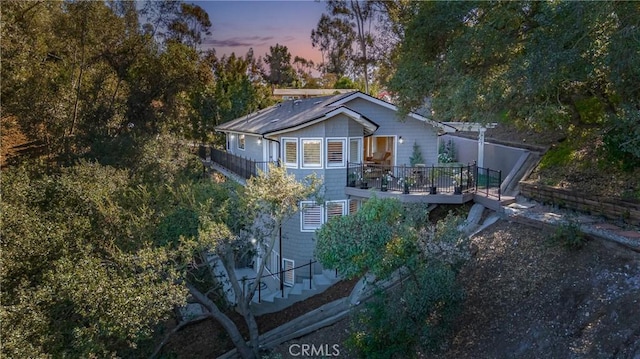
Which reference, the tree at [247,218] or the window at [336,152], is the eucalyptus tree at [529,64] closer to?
the window at [336,152]

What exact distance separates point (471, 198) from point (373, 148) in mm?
7727

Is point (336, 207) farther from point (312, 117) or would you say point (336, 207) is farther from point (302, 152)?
point (312, 117)

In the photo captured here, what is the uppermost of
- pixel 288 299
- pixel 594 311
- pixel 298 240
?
pixel 594 311

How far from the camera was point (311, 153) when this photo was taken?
16.1m

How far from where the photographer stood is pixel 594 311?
7.42m

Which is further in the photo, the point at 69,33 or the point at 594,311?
the point at 69,33

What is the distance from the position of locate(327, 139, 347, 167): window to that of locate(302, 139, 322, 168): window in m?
0.36

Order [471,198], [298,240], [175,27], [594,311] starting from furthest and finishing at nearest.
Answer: [175,27]
[298,240]
[471,198]
[594,311]

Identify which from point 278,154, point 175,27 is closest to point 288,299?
point 278,154

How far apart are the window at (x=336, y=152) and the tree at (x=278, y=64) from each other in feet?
164

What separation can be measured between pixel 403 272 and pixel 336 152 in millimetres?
7441

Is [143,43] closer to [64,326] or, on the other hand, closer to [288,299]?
[288,299]

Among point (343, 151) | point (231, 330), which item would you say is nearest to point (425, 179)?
point (343, 151)

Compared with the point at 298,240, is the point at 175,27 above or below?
above
